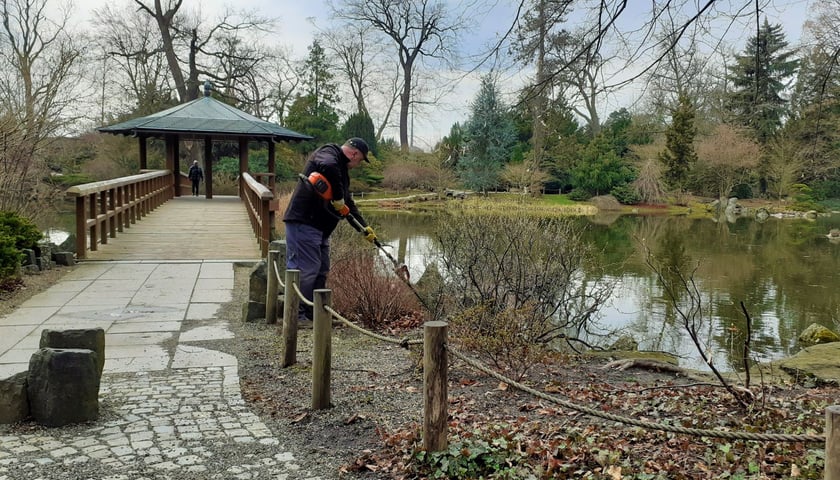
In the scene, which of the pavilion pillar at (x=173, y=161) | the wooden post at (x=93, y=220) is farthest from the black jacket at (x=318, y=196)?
the pavilion pillar at (x=173, y=161)

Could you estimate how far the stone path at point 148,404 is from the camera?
139 inches

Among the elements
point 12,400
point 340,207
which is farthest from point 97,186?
point 12,400

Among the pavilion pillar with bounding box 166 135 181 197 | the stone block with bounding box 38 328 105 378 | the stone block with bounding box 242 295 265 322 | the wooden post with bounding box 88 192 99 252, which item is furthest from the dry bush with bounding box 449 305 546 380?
the pavilion pillar with bounding box 166 135 181 197

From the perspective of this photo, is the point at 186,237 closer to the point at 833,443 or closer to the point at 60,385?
the point at 60,385

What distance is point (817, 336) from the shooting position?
33.0 feet

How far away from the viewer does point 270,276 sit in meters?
7.09

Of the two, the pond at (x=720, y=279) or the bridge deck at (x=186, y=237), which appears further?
the bridge deck at (x=186, y=237)

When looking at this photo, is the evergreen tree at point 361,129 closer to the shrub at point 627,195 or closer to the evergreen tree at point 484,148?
the evergreen tree at point 484,148

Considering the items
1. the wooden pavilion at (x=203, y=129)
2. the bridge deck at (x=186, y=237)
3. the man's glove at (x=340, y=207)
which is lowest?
the bridge deck at (x=186, y=237)

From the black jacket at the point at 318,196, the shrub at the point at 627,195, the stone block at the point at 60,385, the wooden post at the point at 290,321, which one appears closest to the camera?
the stone block at the point at 60,385

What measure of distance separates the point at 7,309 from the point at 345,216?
12.0 ft

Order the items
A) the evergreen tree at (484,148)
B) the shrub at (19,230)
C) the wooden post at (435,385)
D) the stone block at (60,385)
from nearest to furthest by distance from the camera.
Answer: the wooden post at (435,385)
the stone block at (60,385)
the shrub at (19,230)
the evergreen tree at (484,148)

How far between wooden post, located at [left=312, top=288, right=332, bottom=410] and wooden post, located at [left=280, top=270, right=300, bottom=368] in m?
1.01

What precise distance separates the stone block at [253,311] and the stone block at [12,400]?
3.14 meters
